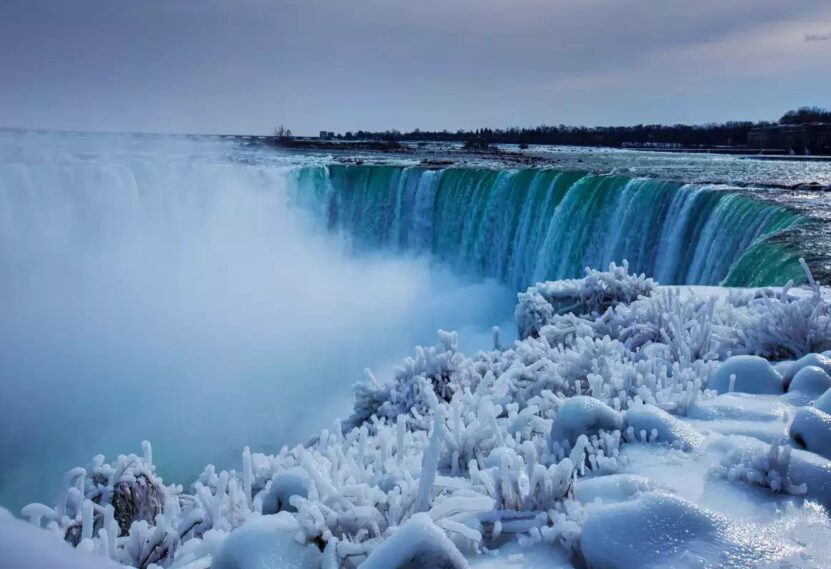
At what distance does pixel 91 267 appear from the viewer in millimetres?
19609

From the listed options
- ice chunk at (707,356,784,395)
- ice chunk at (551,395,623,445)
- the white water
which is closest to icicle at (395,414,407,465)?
ice chunk at (551,395,623,445)

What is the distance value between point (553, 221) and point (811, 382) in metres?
12.6

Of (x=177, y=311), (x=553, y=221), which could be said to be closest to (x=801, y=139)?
(x=553, y=221)

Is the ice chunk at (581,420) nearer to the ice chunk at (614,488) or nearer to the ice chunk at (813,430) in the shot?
the ice chunk at (614,488)

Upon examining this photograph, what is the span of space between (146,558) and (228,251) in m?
20.5

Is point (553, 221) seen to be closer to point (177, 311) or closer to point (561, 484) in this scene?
point (177, 311)

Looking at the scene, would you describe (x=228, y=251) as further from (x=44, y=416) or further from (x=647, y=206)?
(x=647, y=206)

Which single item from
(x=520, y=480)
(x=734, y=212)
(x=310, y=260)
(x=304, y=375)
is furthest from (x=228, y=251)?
(x=520, y=480)

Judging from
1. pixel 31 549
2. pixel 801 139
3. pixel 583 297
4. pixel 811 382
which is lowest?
pixel 583 297

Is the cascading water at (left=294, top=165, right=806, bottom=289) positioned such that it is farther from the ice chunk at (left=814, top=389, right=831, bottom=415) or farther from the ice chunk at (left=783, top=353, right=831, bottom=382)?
the ice chunk at (left=814, top=389, right=831, bottom=415)

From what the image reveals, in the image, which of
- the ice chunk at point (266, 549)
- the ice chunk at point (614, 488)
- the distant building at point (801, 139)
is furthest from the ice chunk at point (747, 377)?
the distant building at point (801, 139)

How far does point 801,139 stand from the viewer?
33.0m

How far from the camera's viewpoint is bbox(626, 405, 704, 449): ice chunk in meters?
2.63

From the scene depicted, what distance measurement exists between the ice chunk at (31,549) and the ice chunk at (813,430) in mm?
2651
